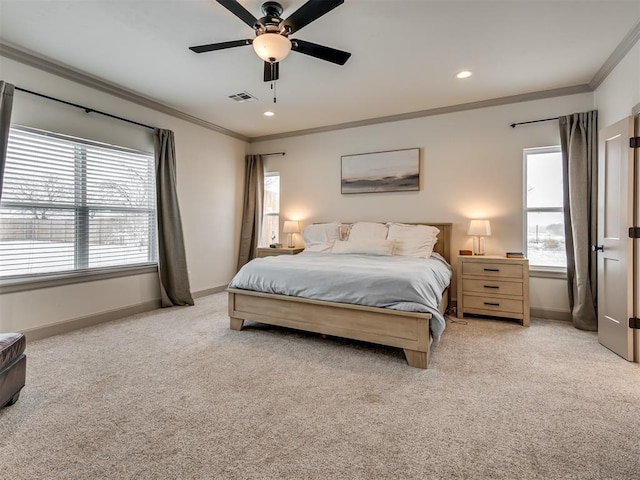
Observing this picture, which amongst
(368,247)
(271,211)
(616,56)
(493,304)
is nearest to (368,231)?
(368,247)

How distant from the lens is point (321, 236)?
189 inches

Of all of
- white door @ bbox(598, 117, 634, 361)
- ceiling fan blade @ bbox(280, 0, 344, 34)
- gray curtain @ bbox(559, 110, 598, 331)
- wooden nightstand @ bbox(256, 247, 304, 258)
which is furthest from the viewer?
wooden nightstand @ bbox(256, 247, 304, 258)

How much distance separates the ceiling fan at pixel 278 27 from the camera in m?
1.94

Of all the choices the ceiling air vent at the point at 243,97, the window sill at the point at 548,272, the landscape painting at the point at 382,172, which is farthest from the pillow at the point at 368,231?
the ceiling air vent at the point at 243,97

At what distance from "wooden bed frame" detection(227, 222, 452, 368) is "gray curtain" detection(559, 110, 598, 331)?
2.23 m

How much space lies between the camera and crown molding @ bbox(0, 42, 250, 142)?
2.87 meters

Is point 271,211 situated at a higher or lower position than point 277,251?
higher

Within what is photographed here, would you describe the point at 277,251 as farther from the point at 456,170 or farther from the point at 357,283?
the point at 456,170

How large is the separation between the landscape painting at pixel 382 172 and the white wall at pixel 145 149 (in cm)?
202

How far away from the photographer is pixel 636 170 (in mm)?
2549

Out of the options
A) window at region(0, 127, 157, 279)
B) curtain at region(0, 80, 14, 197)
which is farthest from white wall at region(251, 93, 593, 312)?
curtain at region(0, 80, 14, 197)

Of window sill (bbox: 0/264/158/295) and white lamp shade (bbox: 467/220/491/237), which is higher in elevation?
white lamp shade (bbox: 467/220/491/237)

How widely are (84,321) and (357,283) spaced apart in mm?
2981

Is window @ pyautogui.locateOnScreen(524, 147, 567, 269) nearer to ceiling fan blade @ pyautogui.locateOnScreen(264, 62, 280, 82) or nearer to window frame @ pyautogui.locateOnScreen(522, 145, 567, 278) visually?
window frame @ pyautogui.locateOnScreen(522, 145, 567, 278)
